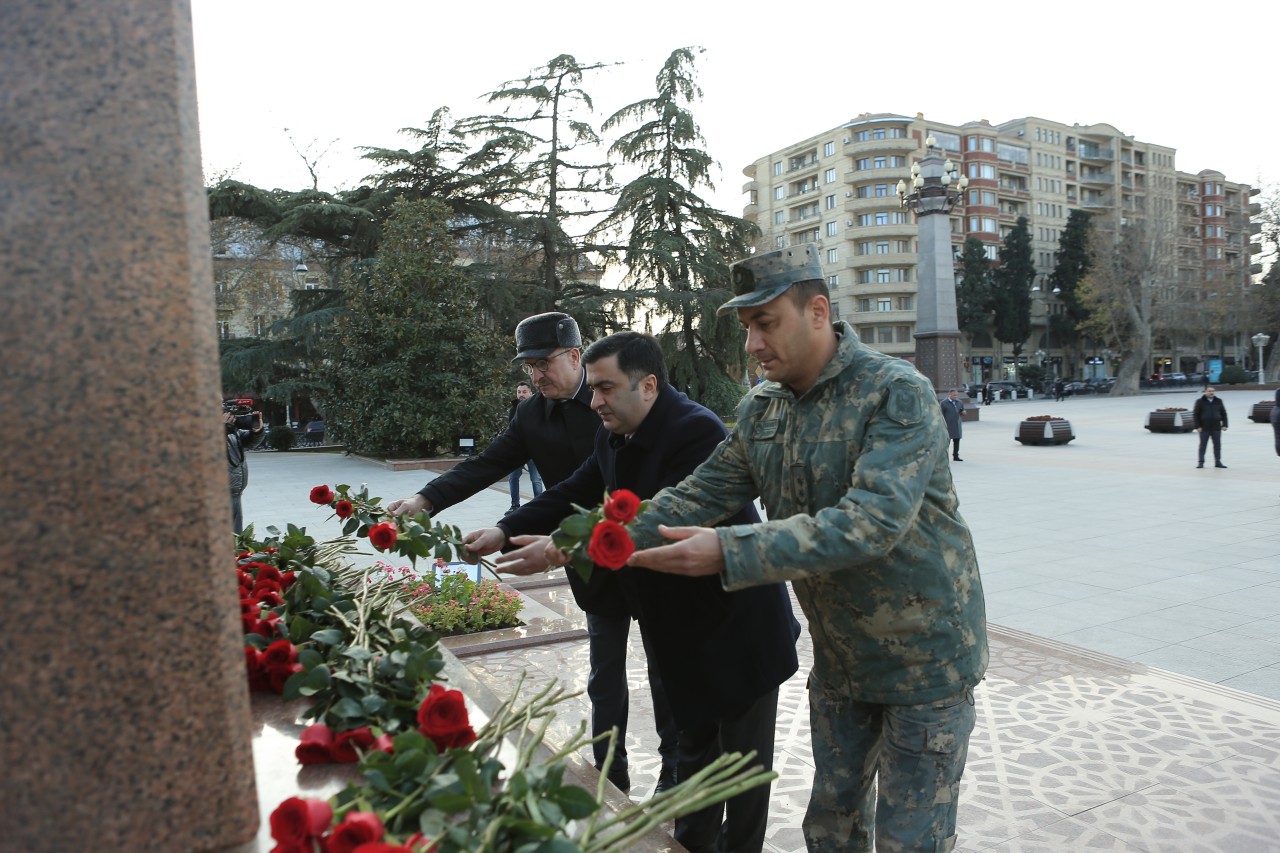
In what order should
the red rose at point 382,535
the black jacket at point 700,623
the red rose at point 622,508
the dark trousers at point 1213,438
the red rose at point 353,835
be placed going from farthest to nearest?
the dark trousers at point 1213,438 → the black jacket at point 700,623 → the red rose at point 382,535 → the red rose at point 622,508 → the red rose at point 353,835

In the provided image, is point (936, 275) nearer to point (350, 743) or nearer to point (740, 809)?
point (740, 809)

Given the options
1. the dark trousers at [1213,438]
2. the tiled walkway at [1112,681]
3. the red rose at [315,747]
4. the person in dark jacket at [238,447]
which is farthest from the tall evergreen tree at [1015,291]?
the red rose at [315,747]

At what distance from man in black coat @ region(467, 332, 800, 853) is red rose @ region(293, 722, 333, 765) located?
2.59 ft

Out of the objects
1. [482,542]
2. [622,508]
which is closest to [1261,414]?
[482,542]

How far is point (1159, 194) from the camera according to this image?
52.1m

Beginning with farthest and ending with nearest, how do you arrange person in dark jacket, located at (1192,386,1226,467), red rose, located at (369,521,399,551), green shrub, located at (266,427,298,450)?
green shrub, located at (266,427,298,450)
person in dark jacket, located at (1192,386,1226,467)
red rose, located at (369,521,399,551)

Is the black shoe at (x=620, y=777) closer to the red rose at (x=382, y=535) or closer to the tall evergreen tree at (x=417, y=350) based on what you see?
the red rose at (x=382, y=535)

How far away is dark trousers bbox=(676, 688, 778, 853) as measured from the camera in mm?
2699

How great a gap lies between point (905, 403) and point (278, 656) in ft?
5.22

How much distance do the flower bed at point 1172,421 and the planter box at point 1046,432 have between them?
367cm

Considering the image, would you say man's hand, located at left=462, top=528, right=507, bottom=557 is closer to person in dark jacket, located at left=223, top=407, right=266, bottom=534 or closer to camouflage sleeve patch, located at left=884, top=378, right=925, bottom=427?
camouflage sleeve patch, located at left=884, top=378, right=925, bottom=427

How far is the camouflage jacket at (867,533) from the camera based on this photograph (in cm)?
189

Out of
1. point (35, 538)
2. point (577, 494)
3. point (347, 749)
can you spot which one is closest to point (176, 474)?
point (35, 538)

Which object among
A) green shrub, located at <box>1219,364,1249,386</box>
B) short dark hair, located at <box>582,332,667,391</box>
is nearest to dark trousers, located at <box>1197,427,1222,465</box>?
short dark hair, located at <box>582,332,667,391</box>
